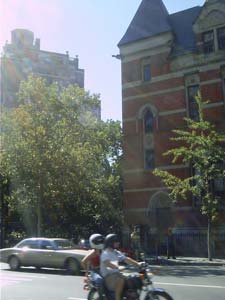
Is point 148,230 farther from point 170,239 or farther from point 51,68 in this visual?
point 51,68

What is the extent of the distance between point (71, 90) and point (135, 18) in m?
7.36

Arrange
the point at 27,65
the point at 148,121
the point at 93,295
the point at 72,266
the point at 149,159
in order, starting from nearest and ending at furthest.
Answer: the point at 93,295 → the point at 72,266 → the point at 149,159 → the point at 148,121 → the point at 27,65

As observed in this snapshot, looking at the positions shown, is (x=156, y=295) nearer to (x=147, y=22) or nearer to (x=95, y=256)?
(x=95, y=256)

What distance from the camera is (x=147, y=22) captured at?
36344 mm

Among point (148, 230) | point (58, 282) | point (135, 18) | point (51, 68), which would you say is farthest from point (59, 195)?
point (51, 68)

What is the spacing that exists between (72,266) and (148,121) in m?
18.0

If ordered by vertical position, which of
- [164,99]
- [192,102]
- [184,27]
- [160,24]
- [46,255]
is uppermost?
[160,24]

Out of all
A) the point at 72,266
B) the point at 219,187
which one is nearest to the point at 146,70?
the point at 219,187

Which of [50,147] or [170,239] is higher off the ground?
[50,147]

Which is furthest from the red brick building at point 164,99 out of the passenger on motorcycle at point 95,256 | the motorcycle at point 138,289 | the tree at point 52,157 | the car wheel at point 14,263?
the motorcycle at point 138,289

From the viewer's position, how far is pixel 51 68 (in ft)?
326

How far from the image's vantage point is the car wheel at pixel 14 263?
20.1 m

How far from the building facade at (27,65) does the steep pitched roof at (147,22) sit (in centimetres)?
5022

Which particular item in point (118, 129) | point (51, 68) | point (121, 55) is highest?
point (51, 68)
